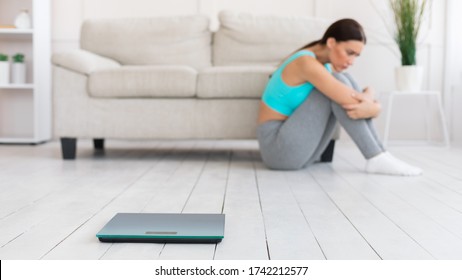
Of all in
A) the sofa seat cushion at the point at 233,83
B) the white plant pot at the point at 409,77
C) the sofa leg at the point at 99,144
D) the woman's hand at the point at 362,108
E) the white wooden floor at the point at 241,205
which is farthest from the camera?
the white plant pot at the point at 409,77

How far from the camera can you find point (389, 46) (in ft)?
14.1

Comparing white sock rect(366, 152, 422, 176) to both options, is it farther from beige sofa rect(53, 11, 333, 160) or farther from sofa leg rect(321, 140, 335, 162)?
beige sofa rect(53, 11, 333, 160)

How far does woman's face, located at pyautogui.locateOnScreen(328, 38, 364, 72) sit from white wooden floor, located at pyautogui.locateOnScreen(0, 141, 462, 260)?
49 cm

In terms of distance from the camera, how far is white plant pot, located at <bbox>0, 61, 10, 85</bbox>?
398 cm

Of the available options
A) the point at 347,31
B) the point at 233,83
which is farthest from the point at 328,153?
the point at 347,31

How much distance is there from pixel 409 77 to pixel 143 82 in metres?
1.83

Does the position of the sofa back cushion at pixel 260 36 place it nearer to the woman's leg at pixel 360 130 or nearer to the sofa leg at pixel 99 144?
the sofa leg at pixel 99 144

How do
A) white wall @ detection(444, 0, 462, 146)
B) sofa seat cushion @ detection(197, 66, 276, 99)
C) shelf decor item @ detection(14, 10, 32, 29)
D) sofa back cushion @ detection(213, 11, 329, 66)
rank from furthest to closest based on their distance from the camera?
white wall @ detection(444, 0, 462, 146)
shelf decor item @ detection(14, 10, 32, 29)
sofa back cushion @ detection(213, 11, 329, 66)
sofa seat cushion @ detection(197, 66, 276, 99)

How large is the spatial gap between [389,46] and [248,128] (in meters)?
1.82

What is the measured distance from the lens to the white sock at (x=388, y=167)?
247 cm

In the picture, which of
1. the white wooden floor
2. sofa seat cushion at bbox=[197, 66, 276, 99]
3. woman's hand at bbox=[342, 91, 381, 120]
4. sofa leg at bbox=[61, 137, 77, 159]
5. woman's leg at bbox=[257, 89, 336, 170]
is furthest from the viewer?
sofa leg at bbox=[61, 137, 77, 159]

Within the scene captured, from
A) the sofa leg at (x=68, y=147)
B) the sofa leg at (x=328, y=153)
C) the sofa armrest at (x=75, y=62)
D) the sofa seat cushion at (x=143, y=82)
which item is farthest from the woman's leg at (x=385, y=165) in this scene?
the sofa leg at (x=68, y=147)

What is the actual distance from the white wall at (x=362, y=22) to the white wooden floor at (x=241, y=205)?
1.21 metres

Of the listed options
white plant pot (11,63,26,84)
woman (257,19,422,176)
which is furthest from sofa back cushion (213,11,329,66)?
white plant pot (11,63,26,84)
